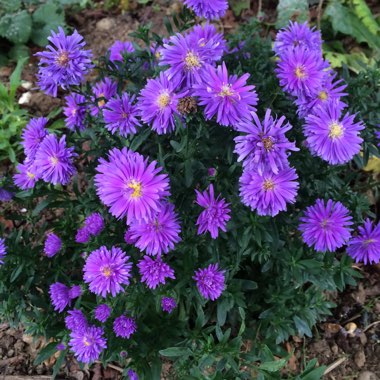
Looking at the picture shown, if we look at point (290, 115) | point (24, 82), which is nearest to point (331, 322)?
point (290, 115)

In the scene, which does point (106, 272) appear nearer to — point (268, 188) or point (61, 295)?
point (61, 295)

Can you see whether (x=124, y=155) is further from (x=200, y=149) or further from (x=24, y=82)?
(x=24, y=82)

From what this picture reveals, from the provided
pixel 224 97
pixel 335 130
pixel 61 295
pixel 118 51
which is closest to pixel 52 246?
pixel 61 295

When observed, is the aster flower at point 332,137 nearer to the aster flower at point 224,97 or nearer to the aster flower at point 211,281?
the aster flower at point 224,97

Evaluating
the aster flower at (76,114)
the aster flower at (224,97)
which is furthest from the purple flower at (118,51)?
the aster flower at (224,97)

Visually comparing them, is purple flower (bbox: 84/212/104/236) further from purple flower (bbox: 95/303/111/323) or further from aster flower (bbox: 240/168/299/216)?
aster flower (bbox: 240/168/299/216)

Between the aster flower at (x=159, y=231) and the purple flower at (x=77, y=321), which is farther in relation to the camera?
the purple flower at (x=77, y=321)

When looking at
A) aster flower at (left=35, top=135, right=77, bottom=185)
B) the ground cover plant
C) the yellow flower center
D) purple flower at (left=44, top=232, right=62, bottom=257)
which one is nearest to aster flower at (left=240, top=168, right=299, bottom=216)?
the ground cover plant
